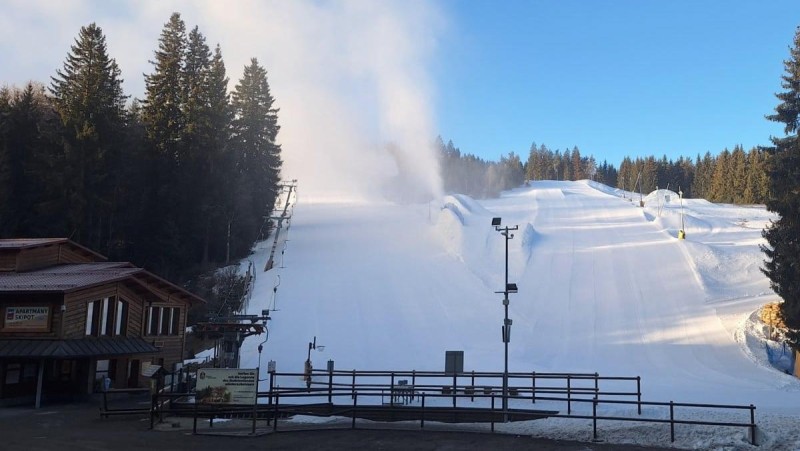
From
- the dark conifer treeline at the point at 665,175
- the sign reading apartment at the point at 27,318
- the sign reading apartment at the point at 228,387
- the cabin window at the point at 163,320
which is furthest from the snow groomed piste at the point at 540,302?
the dark conifer treeline at the point at 665,175

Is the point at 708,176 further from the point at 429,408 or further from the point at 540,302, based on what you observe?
the point at 429,408

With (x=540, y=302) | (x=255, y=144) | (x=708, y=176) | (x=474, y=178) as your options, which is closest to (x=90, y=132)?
(x=255, y=144)

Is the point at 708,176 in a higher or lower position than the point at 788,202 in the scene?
higher

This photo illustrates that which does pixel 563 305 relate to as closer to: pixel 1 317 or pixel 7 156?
pixel 1 317

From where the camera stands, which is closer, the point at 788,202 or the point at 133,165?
the point at 788,202

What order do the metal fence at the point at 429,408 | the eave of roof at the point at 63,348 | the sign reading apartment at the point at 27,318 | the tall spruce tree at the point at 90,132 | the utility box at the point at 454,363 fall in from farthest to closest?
the tall spruce tree at the point at 90,132 → the sign reading apartment at the point at 27,318 → the eave of roof at the point at 63,348 → the utility box at the point at 454,363 → the metal fence at the point at 429,408

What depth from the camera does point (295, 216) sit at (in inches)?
3022

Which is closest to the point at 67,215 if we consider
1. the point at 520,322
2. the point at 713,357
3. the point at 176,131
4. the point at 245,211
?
the point at 176,131

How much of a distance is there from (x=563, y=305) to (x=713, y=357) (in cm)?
1137

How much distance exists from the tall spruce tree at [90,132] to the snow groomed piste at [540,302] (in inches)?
511

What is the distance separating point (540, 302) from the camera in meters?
45.8

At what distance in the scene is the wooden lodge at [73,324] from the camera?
25938 mm

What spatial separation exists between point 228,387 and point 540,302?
30.9 metres

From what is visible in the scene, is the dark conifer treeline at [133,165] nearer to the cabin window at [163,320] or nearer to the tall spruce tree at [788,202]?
the cabin window at [163,320]
